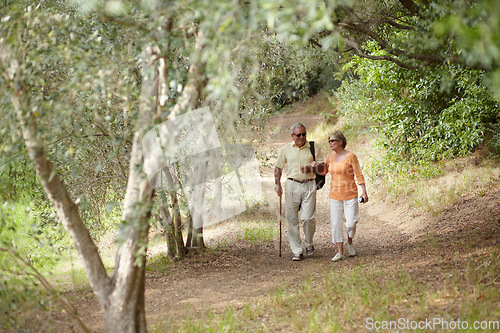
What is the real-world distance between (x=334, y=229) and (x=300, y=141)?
1.50 meters

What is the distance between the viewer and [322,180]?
280 inches

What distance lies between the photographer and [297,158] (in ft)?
23.2

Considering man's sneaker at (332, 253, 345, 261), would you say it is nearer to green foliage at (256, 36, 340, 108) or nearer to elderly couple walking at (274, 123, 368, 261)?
elderly couple walking at (274, 123, 368, 261)

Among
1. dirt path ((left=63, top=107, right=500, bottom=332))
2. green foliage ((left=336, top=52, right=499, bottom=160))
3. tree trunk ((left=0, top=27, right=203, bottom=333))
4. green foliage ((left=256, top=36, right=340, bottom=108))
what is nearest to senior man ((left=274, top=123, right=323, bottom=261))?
dirt path ((left=63, top=107, right=500, bottom=332))

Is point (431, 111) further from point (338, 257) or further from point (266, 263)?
point (266, 263)

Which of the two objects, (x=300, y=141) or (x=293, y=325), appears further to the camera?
(x=300, y=141)

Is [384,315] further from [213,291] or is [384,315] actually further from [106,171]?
[106,171]

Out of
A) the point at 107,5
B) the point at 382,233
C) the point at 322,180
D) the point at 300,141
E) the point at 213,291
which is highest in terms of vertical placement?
the point at 107,5

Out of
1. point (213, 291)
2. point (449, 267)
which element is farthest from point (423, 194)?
point (213, 291)

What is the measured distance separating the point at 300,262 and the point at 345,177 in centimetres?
164

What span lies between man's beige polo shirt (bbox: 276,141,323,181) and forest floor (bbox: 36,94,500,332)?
1.43 meters

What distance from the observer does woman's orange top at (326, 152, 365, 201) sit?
6.66 m

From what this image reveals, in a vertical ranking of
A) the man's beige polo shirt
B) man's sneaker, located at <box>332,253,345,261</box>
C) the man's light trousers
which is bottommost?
man's sneaker, located at <box>332,253,345,261</box>

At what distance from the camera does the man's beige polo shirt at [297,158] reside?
7.05 m
